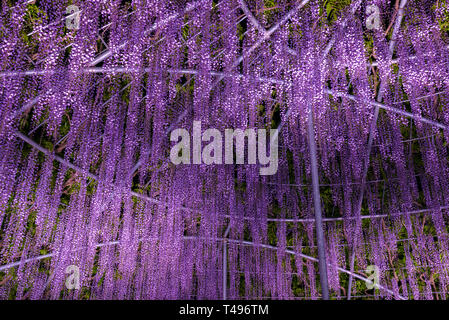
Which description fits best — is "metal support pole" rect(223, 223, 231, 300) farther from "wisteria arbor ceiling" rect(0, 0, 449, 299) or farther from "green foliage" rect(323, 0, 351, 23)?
"green foliage" rect(323, 0, 351, 23)

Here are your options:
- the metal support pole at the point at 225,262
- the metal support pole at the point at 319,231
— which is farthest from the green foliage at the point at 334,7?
the metal support pole at the point at 225,262

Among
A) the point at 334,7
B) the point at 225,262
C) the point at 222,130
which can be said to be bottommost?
the point at 225,262

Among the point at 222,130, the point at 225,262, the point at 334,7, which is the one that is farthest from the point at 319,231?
the point at 225,262

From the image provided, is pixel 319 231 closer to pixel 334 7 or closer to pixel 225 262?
pixel 334 7

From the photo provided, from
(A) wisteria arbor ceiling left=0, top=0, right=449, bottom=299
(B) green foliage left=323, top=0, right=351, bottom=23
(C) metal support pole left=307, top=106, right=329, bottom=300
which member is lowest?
(C) metal support pole left=307, top=106, right=329, bottom=300

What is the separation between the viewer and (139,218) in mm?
15328

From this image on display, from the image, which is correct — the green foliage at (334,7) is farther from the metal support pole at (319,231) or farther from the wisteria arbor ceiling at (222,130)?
the metal support pole at (319,231)

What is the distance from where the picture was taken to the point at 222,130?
466 inches

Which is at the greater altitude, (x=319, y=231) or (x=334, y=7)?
(x=334, y=7)

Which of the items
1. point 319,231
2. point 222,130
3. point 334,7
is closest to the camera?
point 319,231

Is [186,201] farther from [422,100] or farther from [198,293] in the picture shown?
[422,100]

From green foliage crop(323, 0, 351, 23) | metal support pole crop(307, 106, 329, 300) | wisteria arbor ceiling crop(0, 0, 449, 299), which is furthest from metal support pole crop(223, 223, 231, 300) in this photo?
green foliage crop(323, 0, 351, 23)

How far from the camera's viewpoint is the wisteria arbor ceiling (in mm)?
8484
